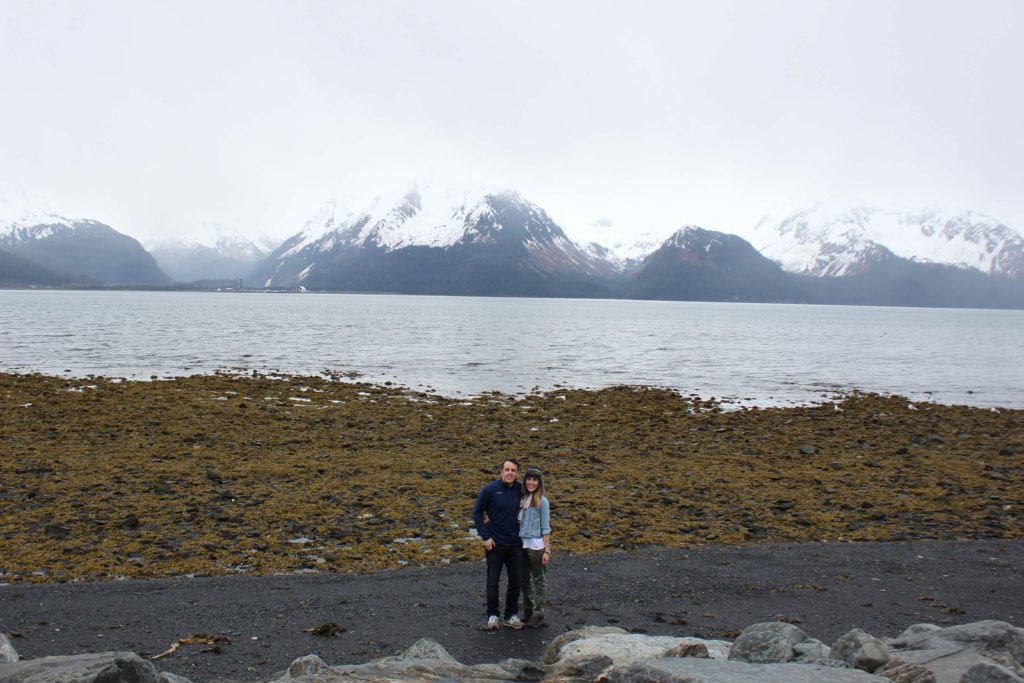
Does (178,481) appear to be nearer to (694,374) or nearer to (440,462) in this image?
(440,462)

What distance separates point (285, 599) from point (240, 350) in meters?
58.9

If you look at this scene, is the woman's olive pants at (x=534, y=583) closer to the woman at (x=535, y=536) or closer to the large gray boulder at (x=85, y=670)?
the woman at (x=535, y=536)

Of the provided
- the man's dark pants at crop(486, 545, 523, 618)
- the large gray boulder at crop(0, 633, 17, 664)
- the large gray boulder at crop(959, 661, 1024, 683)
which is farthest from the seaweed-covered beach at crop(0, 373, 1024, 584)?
the large gray boulder at crop(959, 661, 1024, 683)

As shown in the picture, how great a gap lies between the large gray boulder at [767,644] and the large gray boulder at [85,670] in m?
6.92

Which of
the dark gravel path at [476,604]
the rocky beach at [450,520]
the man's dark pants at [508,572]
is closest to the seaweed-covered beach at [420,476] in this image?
the rocky beach at [450,520]

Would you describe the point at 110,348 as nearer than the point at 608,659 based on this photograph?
No

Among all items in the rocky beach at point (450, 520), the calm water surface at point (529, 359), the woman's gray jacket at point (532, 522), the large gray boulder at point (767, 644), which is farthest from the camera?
the calm water surface at point (529, 359)

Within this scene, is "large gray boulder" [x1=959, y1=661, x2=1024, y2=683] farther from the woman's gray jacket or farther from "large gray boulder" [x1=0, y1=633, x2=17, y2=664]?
"large gray boulder" [x1=0, y1=633, x2=17, y2=664]

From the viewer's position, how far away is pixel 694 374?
56719 millimetres

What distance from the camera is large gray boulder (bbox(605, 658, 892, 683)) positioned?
7.92 meters

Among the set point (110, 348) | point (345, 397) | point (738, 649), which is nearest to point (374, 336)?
point (110, 348)

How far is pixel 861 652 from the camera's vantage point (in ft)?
30.0

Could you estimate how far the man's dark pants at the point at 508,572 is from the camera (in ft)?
38.1

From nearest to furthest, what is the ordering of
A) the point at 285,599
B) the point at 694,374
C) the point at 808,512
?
the point at 285,599
the point at 808,512
the point at 694,374
